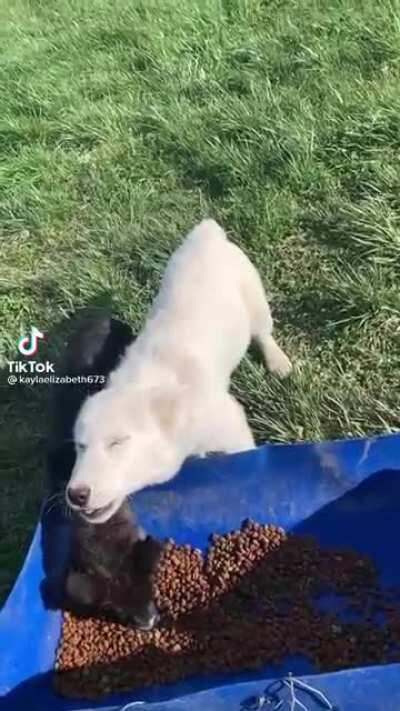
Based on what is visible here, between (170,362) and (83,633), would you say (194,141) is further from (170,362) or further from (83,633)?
(83,633)

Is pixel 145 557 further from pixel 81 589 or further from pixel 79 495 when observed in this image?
pixel 79 495

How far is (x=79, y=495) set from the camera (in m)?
2.87

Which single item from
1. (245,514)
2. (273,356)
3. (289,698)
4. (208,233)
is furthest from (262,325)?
(289,698)

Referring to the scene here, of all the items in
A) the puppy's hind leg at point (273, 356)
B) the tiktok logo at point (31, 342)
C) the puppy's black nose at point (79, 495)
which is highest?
the puppy's black nose at point (79, 495)

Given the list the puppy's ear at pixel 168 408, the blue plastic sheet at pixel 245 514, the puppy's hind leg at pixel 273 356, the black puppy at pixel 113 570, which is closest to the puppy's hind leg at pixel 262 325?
the puppy's hind leg at pixel 273 356

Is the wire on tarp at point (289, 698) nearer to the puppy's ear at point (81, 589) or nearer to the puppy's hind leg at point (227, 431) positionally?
the puppy's ear at point (81, 589)

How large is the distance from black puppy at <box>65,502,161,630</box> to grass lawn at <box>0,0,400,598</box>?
1.76 ft

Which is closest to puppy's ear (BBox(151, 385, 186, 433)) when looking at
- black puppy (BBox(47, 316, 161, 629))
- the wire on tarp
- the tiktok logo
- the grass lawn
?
black puppy (BBox(47, 316, 161, 629))

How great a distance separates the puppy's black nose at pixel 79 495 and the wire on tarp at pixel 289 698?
796 millimetres

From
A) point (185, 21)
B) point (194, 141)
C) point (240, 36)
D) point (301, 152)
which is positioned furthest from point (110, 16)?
point (301, 152)

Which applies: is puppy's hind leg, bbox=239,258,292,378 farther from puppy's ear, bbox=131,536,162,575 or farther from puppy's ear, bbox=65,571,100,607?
puppy's ear, bbox=65,571,100,607

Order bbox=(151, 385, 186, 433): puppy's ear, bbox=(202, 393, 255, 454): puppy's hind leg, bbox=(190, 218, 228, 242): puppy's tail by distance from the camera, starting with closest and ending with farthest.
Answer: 1. bbox=(151, 385, 186, 433): puppy's ear
2. bbox=(202, 393, 255, 454): puppy's hind leg
3. bbox=(190, 218, 228, 242): puppy's tail

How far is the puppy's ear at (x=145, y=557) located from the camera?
312cm

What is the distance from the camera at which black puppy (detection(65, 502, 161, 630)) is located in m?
3.05
